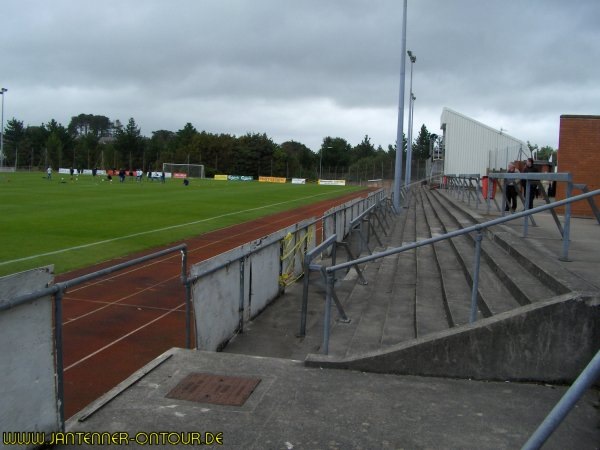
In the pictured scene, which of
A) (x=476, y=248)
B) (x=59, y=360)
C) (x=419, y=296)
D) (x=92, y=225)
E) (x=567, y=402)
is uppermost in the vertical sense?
(x=476, y=248)

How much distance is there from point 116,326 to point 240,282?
191cm

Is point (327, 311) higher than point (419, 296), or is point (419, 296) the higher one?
point (327, 311)

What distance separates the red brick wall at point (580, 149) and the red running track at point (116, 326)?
13372mm

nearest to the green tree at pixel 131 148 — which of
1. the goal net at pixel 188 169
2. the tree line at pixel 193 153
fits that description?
the tree line at pixel 193 153

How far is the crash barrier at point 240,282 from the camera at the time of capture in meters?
6.16

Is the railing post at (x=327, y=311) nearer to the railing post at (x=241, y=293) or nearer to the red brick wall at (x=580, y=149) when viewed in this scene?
the railing post at (x=241, y=293)

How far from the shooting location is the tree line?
109250 mm

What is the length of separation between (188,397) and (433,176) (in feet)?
187

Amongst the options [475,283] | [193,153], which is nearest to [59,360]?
[475,283]

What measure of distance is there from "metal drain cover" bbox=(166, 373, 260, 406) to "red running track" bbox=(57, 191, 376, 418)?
115 centimetres

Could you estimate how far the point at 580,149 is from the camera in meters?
18.1

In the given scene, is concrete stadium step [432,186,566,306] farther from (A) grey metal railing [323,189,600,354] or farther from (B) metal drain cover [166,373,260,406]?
(B) metal drain cover [166,373,260,406]

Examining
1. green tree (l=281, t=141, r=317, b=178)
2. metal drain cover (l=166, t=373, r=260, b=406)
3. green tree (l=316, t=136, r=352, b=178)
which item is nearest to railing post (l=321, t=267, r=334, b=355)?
metal drain cover (l=166, t=373, r=260, b=406)

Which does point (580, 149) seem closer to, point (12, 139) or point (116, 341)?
point (116, 341)
